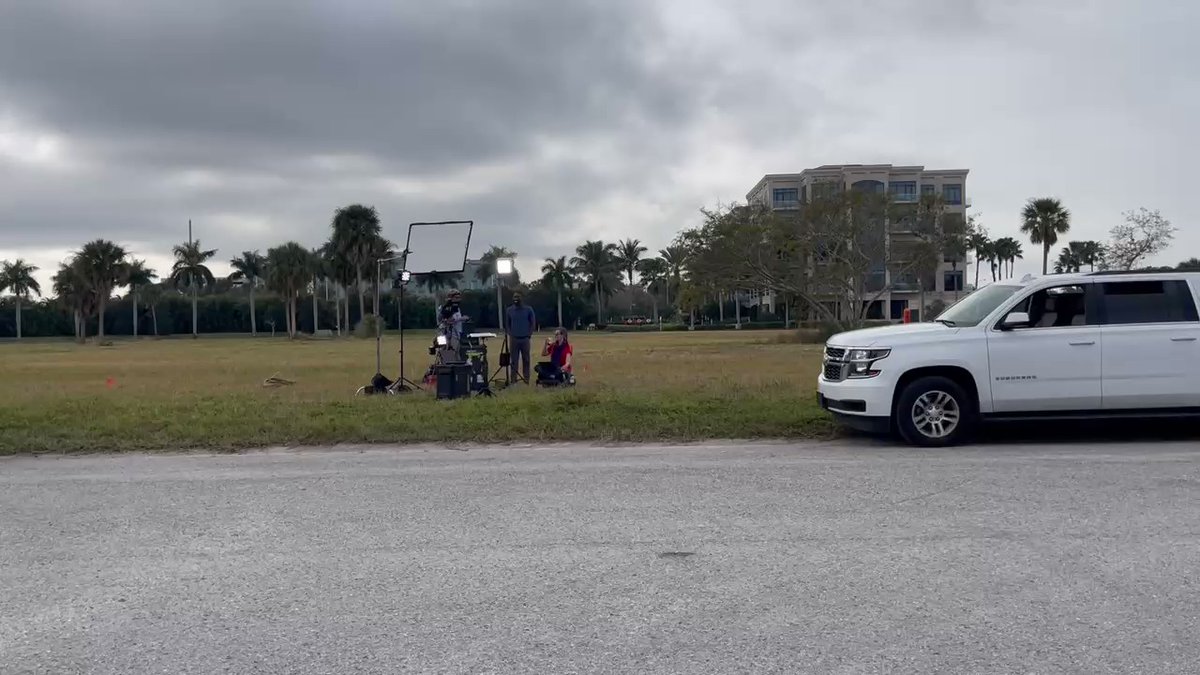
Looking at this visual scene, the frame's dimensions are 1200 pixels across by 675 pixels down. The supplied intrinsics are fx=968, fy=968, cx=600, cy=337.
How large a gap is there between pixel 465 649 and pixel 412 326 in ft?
326

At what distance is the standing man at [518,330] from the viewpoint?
1683 centimetres

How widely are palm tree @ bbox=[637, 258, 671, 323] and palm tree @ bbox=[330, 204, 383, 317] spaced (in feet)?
128

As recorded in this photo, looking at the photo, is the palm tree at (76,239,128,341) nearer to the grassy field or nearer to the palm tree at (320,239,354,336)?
the palm tree at (320,239,354,336)

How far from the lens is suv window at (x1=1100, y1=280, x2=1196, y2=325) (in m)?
10.5

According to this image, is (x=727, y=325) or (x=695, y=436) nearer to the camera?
(x=695, y=436)

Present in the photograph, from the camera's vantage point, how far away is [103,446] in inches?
437

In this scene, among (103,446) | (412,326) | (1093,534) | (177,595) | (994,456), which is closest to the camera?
(177,595)

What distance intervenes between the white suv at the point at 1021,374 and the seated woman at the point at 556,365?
23.7 ft

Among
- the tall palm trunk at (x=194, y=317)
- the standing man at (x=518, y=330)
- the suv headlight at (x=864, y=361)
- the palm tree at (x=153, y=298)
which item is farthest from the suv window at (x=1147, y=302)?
the palm tree at (x=153, y=298)

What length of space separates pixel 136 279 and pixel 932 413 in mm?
95486

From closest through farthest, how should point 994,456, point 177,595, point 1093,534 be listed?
point 177,595
point 1093,534
point 994,456

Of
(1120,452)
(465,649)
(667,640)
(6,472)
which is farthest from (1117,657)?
(6,472)

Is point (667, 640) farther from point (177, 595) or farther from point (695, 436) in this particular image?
point (695, 436)

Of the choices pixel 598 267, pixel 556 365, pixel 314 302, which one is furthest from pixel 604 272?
pixel 556 365
